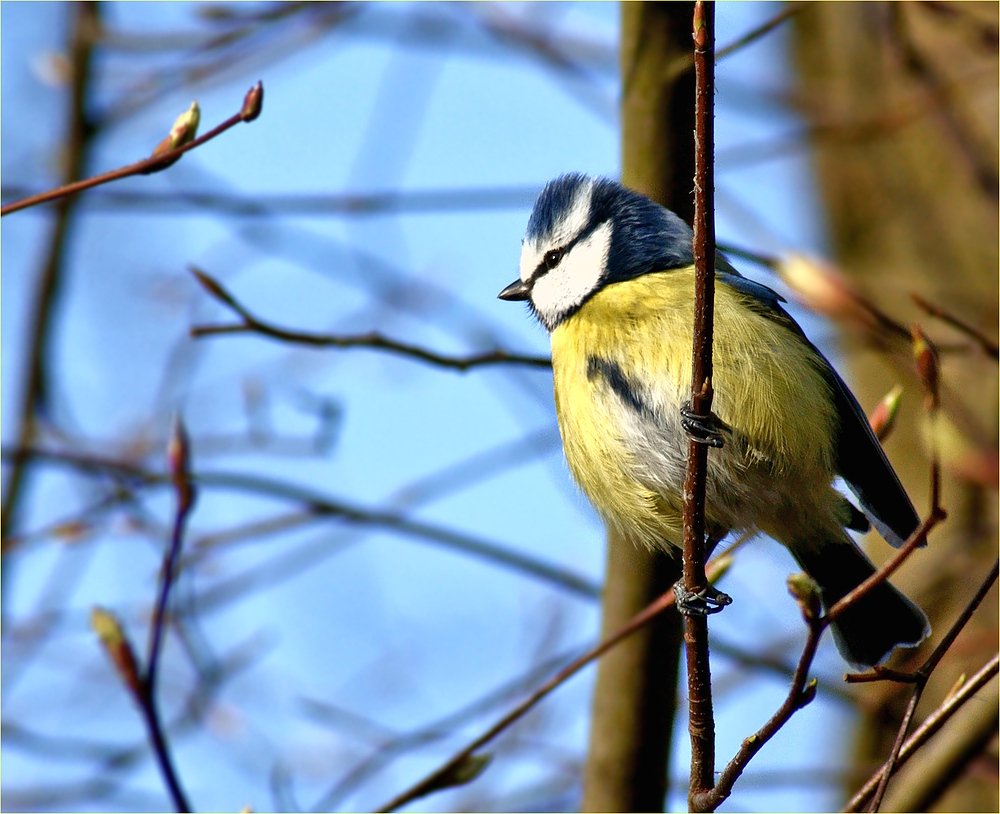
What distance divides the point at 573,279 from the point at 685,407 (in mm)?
483

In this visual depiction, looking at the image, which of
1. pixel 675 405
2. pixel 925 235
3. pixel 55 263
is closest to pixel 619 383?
pixel 675 405

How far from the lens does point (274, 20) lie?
9.00 ft

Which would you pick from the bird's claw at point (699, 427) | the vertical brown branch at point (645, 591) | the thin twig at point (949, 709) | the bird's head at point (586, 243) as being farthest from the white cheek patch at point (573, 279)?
the thin twig at point (949, 709)

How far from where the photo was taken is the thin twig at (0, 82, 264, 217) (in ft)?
4.24

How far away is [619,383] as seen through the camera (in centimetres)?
191

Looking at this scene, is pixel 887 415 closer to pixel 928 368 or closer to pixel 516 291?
pixel 928 368

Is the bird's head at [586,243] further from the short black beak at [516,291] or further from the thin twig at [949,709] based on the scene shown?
the thin twig at [949,709]

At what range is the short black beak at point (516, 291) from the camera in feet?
7.67

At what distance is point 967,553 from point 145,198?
7.97 feet

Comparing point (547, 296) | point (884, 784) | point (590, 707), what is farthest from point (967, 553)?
point (884, 784)

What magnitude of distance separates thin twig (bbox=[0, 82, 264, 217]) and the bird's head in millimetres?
848

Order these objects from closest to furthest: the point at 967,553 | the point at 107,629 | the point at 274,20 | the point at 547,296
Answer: the point at 107,629, the point at 547,296, the point at 274,20, the point at 967,553

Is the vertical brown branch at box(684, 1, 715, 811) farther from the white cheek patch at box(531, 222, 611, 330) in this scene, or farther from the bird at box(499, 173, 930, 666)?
the white cheek patch at box(531, 222, 611, 330)

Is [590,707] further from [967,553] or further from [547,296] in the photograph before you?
[967,553]
